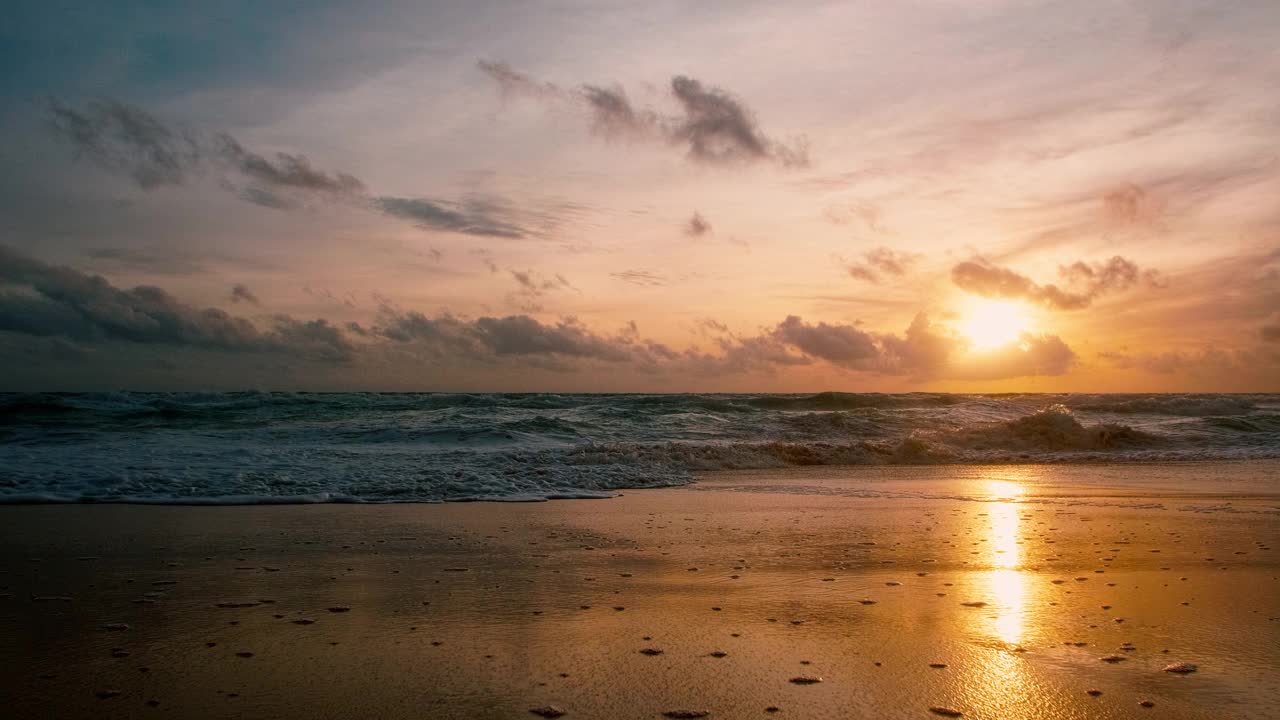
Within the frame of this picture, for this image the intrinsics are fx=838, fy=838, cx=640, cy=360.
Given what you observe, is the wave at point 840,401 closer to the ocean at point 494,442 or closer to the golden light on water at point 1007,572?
the ocean at point 494,442

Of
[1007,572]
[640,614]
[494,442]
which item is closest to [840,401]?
[494,442]

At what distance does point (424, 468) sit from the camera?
12.8 m

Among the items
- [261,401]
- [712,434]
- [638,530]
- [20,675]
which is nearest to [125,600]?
[20,675]

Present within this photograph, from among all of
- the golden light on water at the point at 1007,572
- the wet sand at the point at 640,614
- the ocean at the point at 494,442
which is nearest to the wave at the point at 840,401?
the ocean at the point at 494,442

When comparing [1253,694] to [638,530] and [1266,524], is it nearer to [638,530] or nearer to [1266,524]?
[638,530]

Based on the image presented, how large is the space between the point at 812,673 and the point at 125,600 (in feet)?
14.2

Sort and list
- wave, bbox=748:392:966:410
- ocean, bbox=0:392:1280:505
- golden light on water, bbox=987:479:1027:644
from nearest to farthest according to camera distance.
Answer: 1. golden light on water, bbox=987:479:1027:644
2. ocean, bbox=0:392:1280:505
3. wave, bbox=748:392:966:410

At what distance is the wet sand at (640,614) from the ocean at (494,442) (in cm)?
220

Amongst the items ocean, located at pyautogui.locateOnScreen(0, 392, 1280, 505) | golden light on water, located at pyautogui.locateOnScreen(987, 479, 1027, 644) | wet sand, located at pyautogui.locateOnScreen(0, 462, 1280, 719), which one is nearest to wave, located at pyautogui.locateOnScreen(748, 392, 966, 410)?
ocean, located at pyautogui.locateOnScreen(0, 392, 1280, 505)

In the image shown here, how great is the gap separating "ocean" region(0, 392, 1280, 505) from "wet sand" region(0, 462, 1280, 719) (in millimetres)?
2205

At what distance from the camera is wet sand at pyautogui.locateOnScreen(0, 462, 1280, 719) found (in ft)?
11.8

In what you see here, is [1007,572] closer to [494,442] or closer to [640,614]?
[640,614]

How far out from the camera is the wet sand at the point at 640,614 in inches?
141

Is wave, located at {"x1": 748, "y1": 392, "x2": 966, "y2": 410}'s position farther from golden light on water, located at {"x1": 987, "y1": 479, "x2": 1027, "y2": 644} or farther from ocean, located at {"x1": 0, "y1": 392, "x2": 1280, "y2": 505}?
golden light on water, located at {"x1": 987, "y1": 479, "x2": 1027, "y2": 644}
